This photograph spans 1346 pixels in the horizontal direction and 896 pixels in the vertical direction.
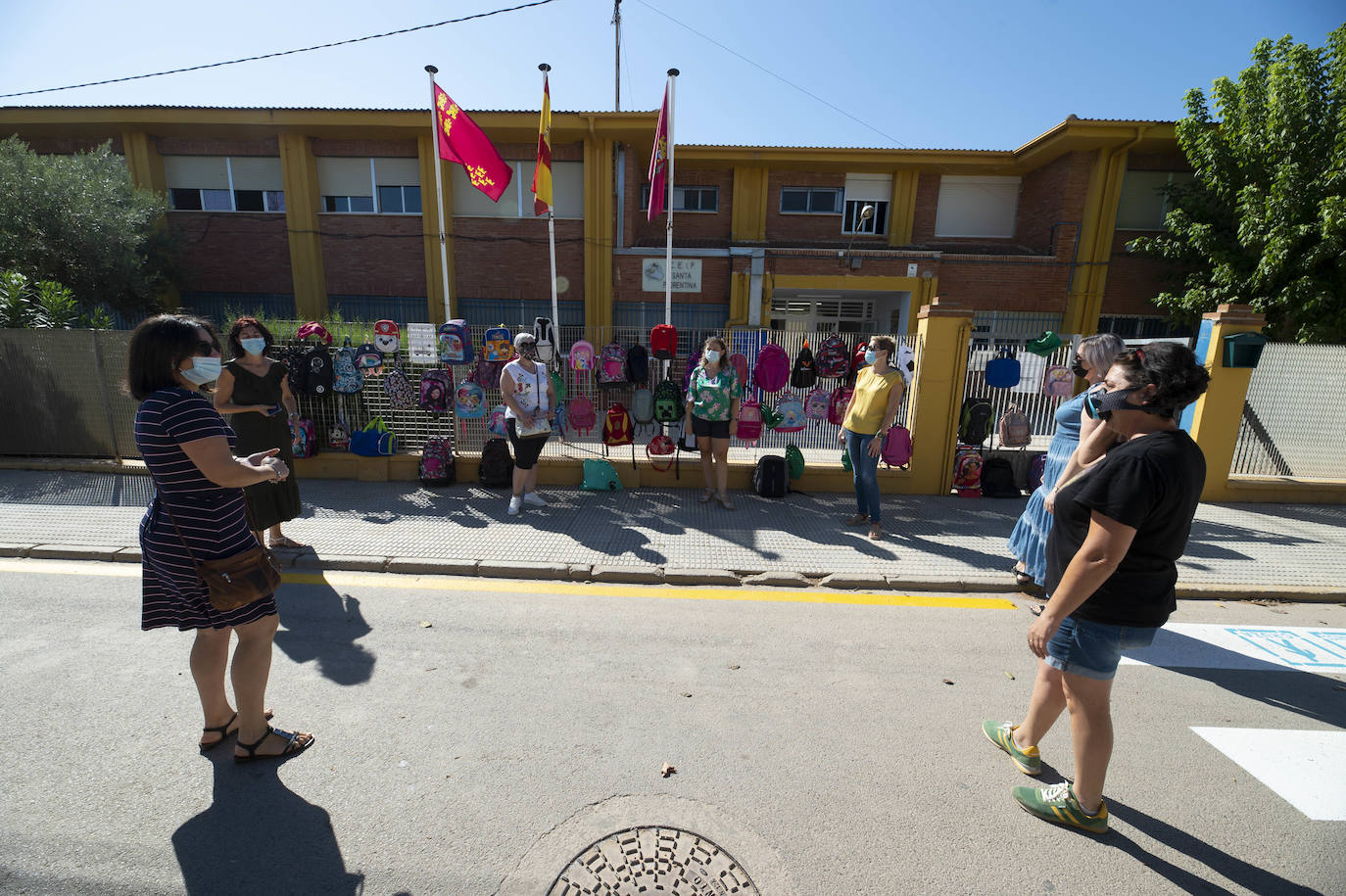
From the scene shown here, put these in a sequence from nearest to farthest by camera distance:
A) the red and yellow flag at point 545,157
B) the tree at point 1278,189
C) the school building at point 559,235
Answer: the red and yellow flag at point 545,157, the tree at point 1278,189, the school building at point 559,235

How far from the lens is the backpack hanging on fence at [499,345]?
7305mm

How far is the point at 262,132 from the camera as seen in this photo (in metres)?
16.8

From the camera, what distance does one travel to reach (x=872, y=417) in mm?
5668

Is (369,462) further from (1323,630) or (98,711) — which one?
(1323,630)

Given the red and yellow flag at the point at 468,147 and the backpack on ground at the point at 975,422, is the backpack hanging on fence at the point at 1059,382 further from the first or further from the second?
the red and yellow flag at the point at 468,147

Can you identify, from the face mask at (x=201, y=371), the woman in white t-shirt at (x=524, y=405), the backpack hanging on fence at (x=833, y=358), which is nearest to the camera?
the face mask at (x=201, y=371)

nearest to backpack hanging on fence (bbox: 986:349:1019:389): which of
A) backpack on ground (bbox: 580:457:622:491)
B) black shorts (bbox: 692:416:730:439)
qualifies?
black shorts (bbox: 692:416:730:439)

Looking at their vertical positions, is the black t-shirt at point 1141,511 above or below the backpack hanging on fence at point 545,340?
below

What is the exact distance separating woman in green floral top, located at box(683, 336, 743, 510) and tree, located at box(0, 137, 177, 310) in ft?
54.0

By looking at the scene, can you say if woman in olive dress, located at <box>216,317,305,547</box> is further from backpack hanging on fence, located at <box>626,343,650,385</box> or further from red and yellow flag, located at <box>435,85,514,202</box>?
red and yellow flag, located at <box>435,85,514,202</box>

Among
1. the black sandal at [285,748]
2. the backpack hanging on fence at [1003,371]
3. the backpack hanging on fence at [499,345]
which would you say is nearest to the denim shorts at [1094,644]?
the black sandal at [285,748]

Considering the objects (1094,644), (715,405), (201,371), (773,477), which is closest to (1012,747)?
(1094,644)

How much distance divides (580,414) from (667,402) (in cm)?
123

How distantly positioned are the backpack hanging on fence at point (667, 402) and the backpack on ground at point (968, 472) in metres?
3.58
